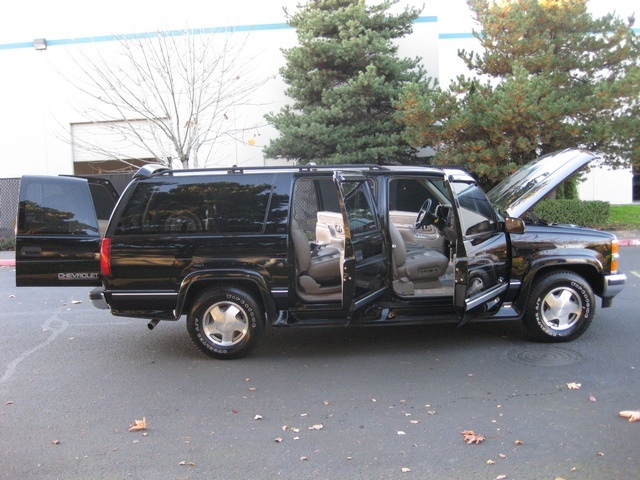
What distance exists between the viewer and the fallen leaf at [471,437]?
4.09 meters

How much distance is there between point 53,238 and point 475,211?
446 cm

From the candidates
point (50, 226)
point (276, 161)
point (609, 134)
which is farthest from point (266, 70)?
point (50, 226)

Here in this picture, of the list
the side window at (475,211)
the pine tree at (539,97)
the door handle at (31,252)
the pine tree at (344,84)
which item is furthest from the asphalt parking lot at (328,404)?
the pine tree at (344,84)

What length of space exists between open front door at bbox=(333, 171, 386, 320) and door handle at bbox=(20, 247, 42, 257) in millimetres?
3188

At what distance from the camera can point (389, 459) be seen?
390cm

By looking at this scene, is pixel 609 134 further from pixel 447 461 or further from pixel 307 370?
pixel 447 461

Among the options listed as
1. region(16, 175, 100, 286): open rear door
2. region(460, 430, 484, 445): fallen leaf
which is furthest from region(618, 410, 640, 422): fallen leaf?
region(16, 175, 100, 286): open rear door

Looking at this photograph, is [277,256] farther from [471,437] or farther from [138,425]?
[471,437]

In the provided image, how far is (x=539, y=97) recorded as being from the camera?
48.3ft

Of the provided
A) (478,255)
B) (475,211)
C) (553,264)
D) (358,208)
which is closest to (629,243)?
(553,264)

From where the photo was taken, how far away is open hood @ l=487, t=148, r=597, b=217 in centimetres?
612

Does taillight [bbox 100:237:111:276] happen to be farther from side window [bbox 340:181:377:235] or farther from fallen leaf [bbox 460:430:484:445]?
fallen leaf [bbox 460:430:484:445]

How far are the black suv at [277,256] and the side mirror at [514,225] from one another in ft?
0.05

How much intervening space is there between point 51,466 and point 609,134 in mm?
15019
